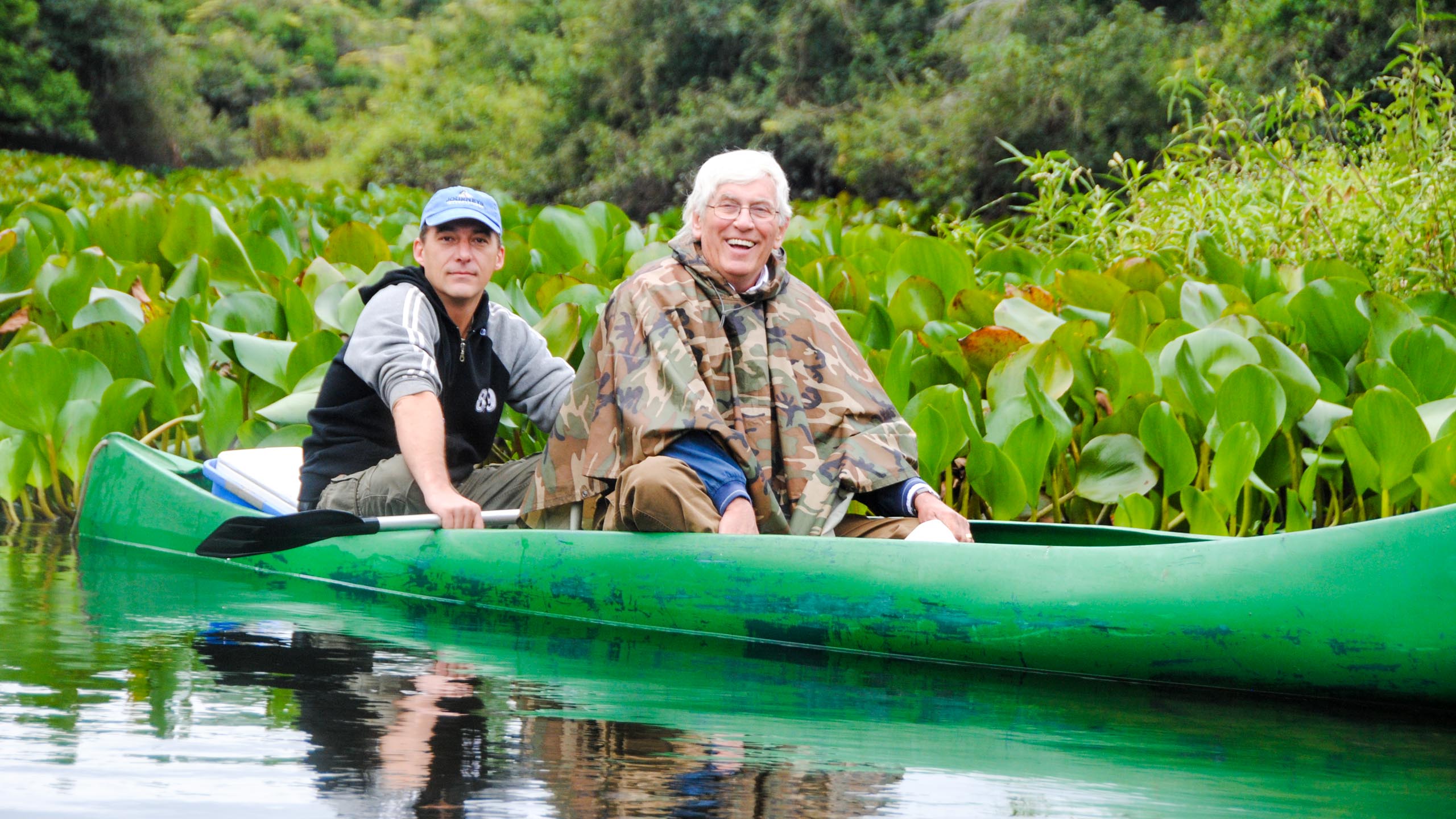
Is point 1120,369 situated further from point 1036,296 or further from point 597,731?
point 597,731

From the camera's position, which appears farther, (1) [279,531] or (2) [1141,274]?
(2) [1141,274]

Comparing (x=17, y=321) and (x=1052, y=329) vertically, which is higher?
(x=17, y=321)

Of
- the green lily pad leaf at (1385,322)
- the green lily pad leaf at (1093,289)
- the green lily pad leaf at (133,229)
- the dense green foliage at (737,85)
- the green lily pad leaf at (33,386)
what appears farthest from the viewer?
the dense green foliage at (737,85)

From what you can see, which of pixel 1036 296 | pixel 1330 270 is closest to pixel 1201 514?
pixel 1036 296

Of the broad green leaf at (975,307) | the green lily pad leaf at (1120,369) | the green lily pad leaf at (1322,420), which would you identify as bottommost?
the green lily pad leaf at (1322,420)

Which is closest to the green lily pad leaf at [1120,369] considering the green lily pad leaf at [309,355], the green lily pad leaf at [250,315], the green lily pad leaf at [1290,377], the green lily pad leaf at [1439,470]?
the green lily pad leaf at [1290,377]

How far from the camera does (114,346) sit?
5051 millimetres

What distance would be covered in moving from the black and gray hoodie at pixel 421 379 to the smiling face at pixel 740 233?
2.09 ft

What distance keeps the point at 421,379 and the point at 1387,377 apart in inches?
105

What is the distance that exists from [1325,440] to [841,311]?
1.71m

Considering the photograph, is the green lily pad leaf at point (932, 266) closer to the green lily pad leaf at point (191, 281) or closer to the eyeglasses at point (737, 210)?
Result: the eyeglasses at point (737, 210)

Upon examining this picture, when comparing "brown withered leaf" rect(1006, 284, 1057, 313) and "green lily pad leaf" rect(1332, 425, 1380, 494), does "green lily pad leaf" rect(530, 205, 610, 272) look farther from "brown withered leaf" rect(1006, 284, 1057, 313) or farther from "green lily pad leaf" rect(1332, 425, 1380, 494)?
"green lily pad leaf" rect(1332, 425, 1380, 494)

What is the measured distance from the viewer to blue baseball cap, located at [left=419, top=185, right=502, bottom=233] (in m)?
3.67

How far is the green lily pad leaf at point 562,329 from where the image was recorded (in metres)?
4.80
